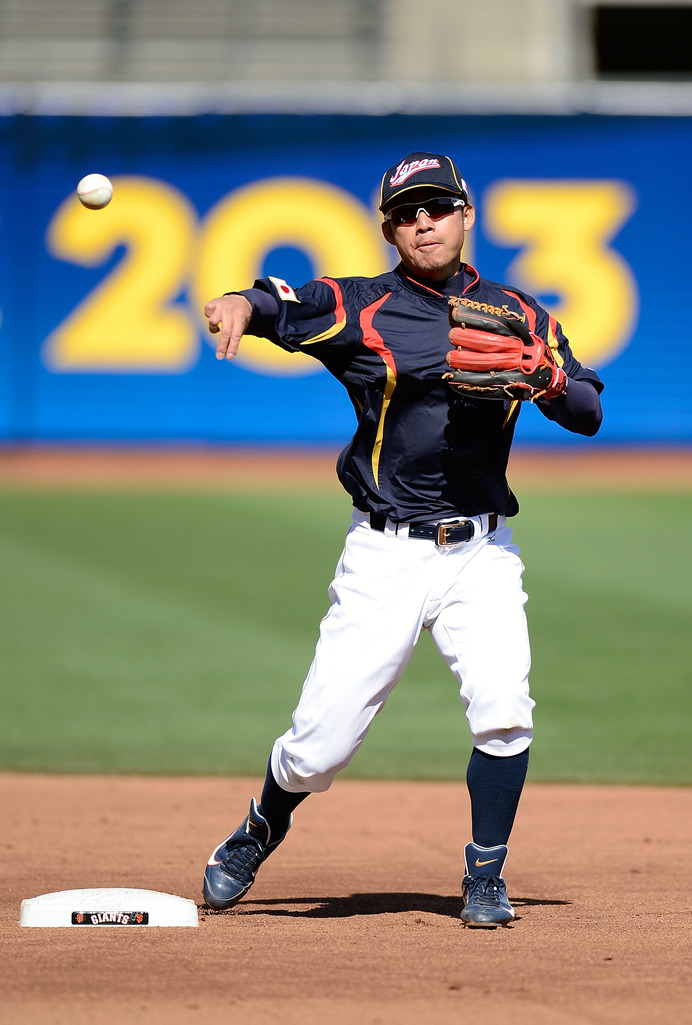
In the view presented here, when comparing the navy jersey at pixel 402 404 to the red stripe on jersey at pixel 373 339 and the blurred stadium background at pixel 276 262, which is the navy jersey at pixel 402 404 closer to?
the red stripe on jersey at pixel 373 339

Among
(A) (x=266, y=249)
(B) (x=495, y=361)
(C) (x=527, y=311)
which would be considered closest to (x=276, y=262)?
(A) (x=266, y=249)

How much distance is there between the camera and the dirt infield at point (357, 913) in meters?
3.00

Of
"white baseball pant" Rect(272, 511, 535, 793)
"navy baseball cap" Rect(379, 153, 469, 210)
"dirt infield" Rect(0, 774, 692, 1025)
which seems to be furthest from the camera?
"navy baseball cap" Rect(379, 153, 469, 210)

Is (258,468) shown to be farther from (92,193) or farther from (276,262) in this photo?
(92,193)

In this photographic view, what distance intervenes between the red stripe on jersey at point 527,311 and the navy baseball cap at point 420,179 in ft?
0.98

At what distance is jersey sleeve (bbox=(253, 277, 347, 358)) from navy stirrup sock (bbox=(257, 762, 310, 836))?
A: 4.05ft

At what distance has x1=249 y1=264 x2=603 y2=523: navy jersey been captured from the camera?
391 centimetres

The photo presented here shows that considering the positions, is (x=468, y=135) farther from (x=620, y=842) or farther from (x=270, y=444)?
(x=620, y=842)

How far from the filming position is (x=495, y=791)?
154 inches

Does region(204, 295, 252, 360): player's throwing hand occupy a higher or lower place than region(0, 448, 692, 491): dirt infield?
higher

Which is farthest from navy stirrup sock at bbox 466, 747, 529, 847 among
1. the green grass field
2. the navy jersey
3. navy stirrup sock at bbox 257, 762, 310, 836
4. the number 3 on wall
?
the number 3 on wall

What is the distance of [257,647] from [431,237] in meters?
5.13

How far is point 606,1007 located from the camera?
9.74 ft

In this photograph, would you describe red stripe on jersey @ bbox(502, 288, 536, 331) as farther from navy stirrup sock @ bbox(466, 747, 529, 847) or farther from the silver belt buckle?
navy stirrup sock @ bbox(466, 747, 529, 847)
